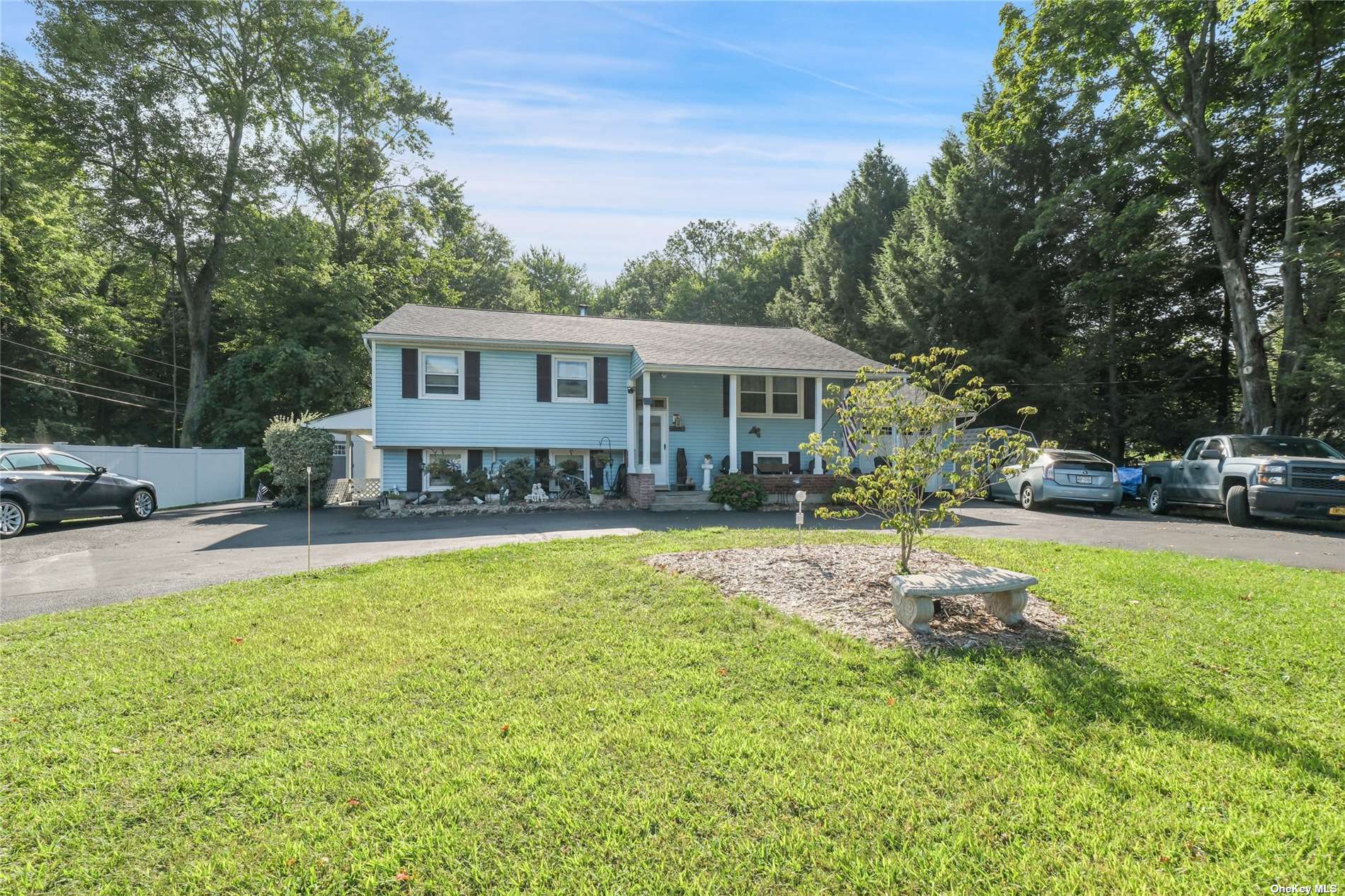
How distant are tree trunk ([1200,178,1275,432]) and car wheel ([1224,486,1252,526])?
561 centimetres

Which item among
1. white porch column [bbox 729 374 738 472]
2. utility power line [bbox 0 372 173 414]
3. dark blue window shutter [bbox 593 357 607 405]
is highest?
utility power line [bbox 0 372 173 414]

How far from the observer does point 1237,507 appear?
1141cm

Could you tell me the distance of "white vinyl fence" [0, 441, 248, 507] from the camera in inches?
531

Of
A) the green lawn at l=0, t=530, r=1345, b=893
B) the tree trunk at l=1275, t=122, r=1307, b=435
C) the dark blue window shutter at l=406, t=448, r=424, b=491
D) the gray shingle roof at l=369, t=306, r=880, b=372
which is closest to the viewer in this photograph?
the green lawn at l=0, t=530, r=1345, b=893

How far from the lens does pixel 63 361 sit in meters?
24.4

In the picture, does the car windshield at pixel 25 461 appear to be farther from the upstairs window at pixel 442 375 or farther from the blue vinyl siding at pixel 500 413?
the upstairs window at pixel 442 375

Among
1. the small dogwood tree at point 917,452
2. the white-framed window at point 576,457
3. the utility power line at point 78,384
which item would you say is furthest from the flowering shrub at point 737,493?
the utility power line at point 78,384

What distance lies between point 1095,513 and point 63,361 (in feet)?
121

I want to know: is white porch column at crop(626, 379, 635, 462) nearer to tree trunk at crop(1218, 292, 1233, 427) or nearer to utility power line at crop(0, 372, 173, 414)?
tree trunk at crop(1218, 292, 1233, 427)

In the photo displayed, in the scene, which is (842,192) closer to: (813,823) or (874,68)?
(874,68)

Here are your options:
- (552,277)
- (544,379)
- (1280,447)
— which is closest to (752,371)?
(544,379)

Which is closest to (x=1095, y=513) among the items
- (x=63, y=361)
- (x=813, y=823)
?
(x=813, y=823)

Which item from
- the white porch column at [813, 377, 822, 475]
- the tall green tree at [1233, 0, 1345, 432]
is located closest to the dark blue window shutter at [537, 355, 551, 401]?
the white porch column at [813, 377, 822, 475]

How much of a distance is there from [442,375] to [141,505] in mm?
6600
